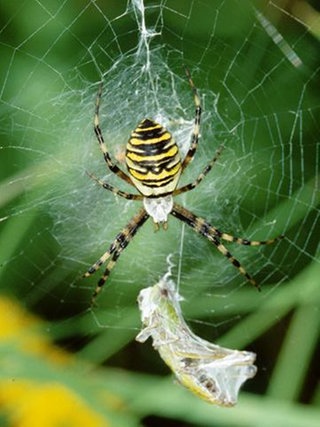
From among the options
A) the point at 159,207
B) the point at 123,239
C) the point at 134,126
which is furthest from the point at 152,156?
the point at 123,239

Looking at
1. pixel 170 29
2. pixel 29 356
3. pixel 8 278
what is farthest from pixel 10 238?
pixel 170 29

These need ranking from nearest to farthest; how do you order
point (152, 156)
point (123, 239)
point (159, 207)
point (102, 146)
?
1. point (152, 156)
2. point (102, 146)
3. point (159, 207)
4. point (123, 239)

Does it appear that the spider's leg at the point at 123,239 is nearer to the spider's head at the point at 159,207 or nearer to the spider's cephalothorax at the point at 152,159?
the spider's head at the point at 159,207

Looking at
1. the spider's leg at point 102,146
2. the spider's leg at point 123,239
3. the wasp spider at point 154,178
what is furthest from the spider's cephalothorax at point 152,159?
the spider's leg at point 123,239

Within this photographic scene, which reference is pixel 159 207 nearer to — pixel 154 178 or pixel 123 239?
pixel 123 239

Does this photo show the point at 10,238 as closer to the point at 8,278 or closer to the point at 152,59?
the point at 8,278

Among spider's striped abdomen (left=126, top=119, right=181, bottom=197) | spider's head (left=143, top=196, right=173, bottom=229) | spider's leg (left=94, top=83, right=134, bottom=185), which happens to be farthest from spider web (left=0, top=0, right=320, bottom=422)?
spider's striped abdomen (left=126, top=119, right=181, bottom=197)

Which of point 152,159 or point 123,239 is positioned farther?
point 123,239
